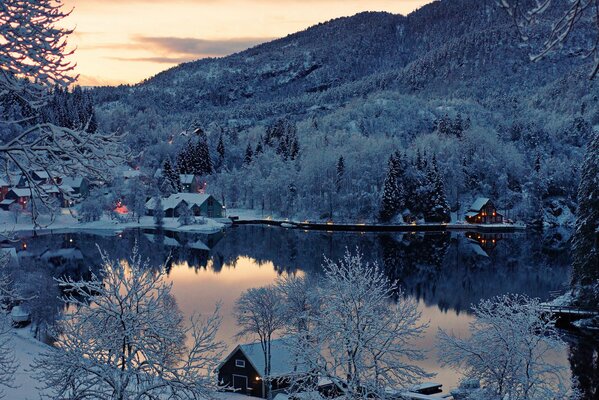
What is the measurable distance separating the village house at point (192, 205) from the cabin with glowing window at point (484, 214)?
33.6 m

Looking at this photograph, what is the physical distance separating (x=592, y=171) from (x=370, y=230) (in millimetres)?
40905

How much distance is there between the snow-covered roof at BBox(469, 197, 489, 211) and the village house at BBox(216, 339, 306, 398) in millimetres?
62137

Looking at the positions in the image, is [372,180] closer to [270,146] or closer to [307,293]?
[270,146]

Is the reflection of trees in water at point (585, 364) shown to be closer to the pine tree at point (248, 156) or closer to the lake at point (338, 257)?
the lake at point (338, 257)

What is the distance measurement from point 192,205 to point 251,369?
59858mm

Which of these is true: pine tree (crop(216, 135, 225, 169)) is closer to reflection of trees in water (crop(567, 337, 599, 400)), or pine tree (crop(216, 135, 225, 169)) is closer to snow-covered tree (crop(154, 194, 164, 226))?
snow-covered tree (crop(154, 194, 164, 226))

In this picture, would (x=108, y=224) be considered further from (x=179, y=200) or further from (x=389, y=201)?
(x=389, y=201)

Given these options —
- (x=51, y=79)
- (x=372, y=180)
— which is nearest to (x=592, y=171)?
(x=51, y=79)

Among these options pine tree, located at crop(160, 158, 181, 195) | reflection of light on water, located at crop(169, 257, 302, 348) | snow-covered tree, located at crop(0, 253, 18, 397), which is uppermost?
pine tree, located at crop(160, 158, 181, 195)

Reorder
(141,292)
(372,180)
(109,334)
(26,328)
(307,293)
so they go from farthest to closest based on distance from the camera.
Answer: (372,180)
(26,328)
(307,293)
(141,292)
(109,334)

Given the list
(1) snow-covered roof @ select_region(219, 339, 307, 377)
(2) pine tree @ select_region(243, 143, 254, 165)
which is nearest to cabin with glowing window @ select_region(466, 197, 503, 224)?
(2) pine tree @ select_region(243, 143, 254, 165)

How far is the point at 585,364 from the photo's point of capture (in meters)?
31.2

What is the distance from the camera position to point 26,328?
1474 inches

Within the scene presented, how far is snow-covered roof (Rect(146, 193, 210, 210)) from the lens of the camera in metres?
86.2
